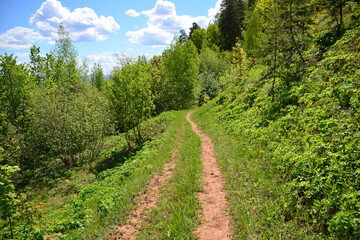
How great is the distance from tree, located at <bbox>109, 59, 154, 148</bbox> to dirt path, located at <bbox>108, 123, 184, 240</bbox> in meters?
8.50

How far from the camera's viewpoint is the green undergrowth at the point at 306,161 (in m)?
4.24

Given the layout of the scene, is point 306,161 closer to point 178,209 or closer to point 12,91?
point 178,209

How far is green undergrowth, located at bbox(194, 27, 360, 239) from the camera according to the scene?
424 cm

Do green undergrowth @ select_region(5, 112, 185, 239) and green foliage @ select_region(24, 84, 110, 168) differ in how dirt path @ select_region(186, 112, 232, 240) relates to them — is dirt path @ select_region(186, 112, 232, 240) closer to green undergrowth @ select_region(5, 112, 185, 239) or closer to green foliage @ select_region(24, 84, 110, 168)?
green undergrowth @ select_region(5, 112, 185, 239)

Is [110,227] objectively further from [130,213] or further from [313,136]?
[313,136]

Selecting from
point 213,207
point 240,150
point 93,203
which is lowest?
point 93,203

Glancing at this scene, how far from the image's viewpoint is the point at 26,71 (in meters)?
21.0

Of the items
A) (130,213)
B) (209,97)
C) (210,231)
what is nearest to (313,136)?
(210,231)

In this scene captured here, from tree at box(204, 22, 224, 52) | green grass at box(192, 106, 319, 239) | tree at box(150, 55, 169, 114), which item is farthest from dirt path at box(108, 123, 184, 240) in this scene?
tree at box(204, 22, 224, 52)

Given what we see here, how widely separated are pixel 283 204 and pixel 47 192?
14.6 metres

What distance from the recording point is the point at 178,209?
6.09 m

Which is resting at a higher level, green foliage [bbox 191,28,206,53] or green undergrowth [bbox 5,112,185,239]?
green foliage [bbox 191,28,206,53]

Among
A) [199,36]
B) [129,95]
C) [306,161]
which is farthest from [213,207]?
[199,36]

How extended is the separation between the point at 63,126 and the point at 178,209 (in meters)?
13.9
